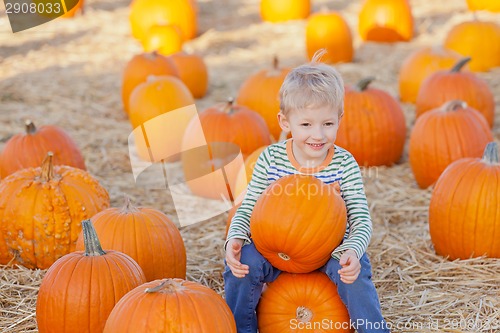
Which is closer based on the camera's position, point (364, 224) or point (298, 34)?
point (364, 224)

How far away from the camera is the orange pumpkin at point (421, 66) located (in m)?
7.33

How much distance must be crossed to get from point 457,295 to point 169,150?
300 cm

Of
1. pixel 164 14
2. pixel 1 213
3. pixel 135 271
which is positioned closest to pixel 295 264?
pixel 135 271

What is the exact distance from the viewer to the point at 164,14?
10.2 meters

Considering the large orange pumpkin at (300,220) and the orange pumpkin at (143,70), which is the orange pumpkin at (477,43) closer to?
the orange pumpkin at (143,70)

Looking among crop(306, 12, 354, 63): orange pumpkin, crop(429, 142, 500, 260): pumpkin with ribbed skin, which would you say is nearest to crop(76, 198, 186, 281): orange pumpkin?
crop(429, 142, 500, 260): pumpkin with ribbed skin

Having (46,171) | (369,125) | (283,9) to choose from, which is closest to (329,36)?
(283,9)

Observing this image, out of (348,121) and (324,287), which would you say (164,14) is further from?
(324,287)

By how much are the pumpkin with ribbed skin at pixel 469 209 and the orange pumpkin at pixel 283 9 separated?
279 inches

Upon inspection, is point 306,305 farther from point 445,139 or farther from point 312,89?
point 445,139

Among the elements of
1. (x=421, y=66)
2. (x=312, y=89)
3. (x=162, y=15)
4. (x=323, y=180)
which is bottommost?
(x=421, y=66)

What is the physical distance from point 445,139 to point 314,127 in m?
2.34

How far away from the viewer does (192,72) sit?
8055 millimetres

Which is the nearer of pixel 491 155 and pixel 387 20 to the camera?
pixel 491 155
